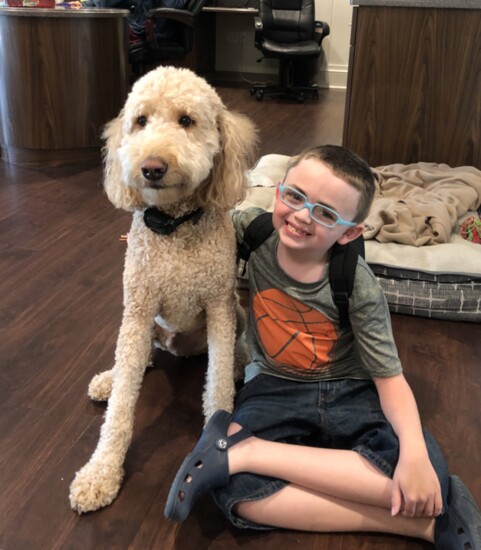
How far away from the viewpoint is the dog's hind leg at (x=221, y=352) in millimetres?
1217

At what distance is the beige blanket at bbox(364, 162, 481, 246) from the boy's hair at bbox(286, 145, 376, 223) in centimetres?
89

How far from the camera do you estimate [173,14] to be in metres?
4.08

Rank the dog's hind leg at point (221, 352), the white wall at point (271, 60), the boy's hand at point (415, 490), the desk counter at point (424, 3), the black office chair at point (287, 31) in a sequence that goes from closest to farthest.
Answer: the boy's hand at point (415, 490)
the dog's hind leg at point (221, 352)
the desk counter at point (424, 3)
the black office chair at point (287, 31)
the white wall at point (271, 60)

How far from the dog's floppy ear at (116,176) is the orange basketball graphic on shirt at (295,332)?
0.34m

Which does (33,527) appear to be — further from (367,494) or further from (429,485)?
(429,485)

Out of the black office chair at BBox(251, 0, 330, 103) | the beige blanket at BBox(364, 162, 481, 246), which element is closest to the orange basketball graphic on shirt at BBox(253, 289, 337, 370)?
the beige blanket at BBox(364, 162, 481, 246)

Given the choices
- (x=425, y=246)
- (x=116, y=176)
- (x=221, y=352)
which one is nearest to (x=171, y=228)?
(x=116, y=176)

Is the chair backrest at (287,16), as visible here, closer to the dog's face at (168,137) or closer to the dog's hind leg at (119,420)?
the dog's face at (168,137)

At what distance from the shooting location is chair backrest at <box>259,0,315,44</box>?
513 cm

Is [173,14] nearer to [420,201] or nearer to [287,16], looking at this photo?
[287,16]

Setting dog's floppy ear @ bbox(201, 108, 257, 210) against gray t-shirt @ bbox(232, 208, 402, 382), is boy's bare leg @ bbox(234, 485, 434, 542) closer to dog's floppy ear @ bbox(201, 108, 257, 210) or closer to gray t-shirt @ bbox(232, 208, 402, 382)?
gray t-shirt @ bbox(232, 208, 402, 382)

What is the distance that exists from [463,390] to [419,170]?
1253 mm

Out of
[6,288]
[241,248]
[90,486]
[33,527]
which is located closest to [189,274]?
[241,248]

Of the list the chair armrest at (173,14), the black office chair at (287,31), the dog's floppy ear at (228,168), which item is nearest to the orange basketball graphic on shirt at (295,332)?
the dog's floppy ear at (228,168)
